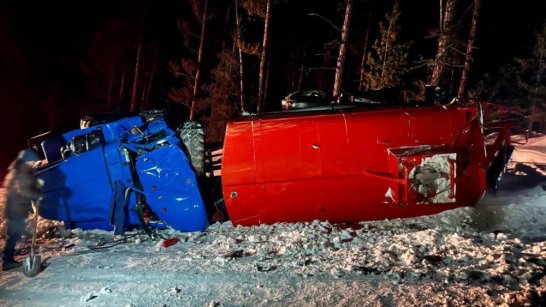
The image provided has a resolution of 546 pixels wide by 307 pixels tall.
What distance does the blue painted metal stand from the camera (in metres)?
5.69

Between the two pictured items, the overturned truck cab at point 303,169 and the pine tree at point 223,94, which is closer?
the overturned truck cab at point 303,169

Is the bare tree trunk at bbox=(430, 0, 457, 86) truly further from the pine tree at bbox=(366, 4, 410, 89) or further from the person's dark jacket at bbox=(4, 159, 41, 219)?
the person's dark jacket at bbox=(4, 159, 41, 219)

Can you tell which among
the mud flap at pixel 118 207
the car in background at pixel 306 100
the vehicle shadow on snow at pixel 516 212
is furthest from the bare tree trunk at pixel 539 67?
the mud flap at pixel 118 207

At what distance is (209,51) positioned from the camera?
26.0 metres

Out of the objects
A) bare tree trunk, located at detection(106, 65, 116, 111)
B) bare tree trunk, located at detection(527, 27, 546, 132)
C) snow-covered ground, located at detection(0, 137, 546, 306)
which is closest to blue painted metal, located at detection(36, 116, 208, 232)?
snow-covered ground, located at detection(0, 137, 546, 306)

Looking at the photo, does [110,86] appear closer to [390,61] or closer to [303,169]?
[390,61]

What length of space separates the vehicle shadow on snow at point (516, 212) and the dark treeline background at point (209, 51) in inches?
331

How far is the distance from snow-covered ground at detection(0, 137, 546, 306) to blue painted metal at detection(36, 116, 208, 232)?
0.32m

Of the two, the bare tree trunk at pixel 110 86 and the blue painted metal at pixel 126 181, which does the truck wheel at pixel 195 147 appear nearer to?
the blue painted metal at pixel 126 181

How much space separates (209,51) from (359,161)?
22120mm

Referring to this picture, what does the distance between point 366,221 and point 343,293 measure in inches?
79.0

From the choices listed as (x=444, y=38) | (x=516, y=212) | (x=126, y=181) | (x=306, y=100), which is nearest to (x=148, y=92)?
(x=444, y=38)

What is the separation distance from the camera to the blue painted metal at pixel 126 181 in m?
5.69

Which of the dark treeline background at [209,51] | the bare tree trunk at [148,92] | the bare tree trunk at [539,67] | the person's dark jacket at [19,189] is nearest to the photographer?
the person's dark jacket at [19,189]
